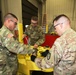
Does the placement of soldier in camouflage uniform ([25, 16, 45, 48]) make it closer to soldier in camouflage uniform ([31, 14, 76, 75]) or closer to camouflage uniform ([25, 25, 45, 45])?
camouflage uniform ([25, 25, 45, 45])

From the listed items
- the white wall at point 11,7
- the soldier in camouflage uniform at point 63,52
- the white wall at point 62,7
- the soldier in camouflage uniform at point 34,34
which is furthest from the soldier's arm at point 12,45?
the white wall at point 62,7

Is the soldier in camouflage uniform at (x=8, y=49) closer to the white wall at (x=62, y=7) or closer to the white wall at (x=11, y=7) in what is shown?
the white wall at (x=11, y=7)

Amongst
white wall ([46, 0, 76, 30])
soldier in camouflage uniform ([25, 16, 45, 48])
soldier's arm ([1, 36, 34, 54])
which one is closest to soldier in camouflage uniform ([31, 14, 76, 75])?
soldier's arm ([1, 36, 34, 54])

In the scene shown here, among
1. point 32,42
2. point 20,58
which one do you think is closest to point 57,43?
point 20,58

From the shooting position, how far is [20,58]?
2.37 m

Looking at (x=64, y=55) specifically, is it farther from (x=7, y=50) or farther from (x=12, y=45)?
(x=7, y=50)

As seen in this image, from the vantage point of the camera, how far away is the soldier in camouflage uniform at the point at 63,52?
1360mm

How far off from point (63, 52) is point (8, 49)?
0.88 metres

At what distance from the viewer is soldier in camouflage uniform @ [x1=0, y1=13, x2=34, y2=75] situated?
6.06 ft

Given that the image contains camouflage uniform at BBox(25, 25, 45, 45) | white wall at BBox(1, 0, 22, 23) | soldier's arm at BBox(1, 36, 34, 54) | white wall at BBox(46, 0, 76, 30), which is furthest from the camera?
white wall at BBox(46, 0, 76, 30)

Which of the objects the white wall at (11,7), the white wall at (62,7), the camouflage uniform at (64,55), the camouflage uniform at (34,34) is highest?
the white wall at (62,7)

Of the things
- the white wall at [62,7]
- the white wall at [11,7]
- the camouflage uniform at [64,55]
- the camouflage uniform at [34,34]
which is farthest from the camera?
the white wall at [62,7]

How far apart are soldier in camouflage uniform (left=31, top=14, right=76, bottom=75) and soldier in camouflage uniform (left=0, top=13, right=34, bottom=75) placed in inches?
22.8

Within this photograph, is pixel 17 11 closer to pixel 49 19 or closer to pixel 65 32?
pixel 65 32
